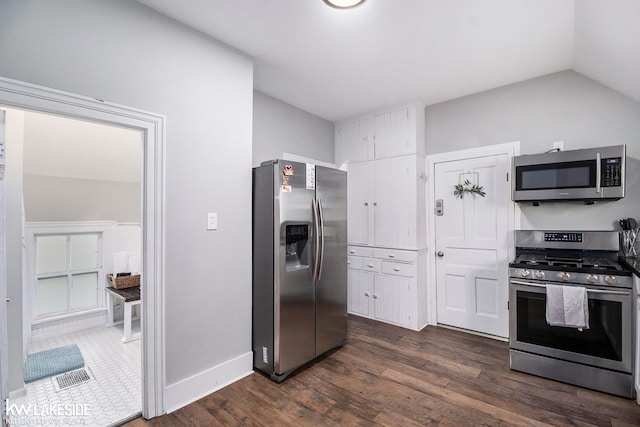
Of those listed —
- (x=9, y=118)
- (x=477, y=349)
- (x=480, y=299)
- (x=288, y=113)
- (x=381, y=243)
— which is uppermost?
(x=288, y=113)

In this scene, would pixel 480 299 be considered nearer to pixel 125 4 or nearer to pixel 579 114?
pixel 579 114

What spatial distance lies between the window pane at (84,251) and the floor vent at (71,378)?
1.45 m

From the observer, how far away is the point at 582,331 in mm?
2295

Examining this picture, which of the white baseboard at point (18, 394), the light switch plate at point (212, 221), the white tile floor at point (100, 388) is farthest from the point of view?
the light switch plate at point (212, 221)

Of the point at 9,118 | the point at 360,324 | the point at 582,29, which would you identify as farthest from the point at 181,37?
the point at 360,324

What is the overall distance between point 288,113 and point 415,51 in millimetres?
1651

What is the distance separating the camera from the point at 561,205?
283 centimetres

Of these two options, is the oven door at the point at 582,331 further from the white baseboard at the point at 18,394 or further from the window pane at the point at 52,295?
the window pane at the point at 52,295

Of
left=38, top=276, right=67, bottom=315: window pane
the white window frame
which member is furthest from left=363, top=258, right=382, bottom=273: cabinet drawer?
left=38, top=276, right=67, bottom=315: window pane

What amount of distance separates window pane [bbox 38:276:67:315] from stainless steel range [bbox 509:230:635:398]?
4686mm

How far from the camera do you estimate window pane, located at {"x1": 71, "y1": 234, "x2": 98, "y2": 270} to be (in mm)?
3488

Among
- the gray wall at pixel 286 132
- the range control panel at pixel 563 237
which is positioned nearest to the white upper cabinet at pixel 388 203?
the gray wall at pixel 286 132

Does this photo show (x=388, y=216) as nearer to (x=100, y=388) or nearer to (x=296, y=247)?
(x=296, y=247)

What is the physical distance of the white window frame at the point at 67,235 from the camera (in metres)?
3.13
